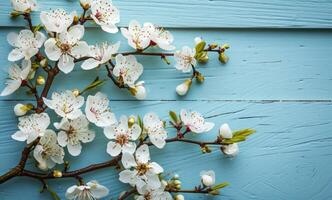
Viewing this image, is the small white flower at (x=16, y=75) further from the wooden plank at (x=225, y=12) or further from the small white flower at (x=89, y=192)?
the small white flower at (x=89, y=192)

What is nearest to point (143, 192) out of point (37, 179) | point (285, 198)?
point (37, 179)

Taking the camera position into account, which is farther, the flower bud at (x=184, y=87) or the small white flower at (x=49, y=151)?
the flower bud at (x=184, y=87)

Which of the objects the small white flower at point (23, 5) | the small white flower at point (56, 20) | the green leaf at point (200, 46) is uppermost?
the small white flower at point (23, 5)

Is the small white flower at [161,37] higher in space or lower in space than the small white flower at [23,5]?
lower

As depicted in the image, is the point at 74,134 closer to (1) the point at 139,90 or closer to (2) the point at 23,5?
(1) the point at 139,90

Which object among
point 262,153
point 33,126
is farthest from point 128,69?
point 262,153

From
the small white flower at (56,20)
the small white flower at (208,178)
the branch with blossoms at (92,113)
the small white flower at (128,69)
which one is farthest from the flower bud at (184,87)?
the small white flower at (56,20)

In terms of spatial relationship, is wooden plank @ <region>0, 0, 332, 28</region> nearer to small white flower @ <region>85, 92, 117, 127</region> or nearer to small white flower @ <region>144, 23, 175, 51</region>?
small white flower @ <region>144, 23, 175, 51</region>
